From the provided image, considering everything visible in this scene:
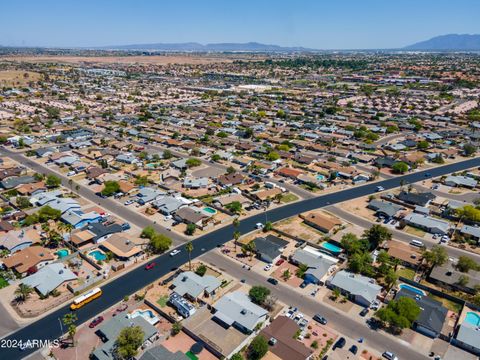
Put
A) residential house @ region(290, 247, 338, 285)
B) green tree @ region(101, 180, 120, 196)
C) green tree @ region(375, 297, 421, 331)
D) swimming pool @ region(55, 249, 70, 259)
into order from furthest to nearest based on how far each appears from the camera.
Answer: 1. green tree @ region(101, 180, 120, 196)
2. swimming pool @ region(55, 249, 70, 259)
3. residential house @ region(290, 247, 338, 285)
4. green tree @ region(375, 297, 421, 331)

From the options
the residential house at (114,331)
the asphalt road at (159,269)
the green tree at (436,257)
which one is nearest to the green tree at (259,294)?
the residential house at (114,331)

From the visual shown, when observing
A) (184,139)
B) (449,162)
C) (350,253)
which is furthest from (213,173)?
(449,162)

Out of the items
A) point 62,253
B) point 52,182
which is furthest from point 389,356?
point 52,182

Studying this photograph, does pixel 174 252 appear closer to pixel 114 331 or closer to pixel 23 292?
pixel 114 331

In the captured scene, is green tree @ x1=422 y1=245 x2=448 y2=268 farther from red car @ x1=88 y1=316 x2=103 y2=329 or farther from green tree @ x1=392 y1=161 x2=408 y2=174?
red car @ x1=88 y1=316 x2=103 y2=329

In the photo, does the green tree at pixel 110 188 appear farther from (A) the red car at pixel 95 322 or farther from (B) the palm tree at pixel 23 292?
(A) the red car at pixel 95 322

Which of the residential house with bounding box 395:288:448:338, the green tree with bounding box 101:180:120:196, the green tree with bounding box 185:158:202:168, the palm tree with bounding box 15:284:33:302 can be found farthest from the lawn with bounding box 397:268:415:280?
the green tree with bounding box 101:180:120:196
